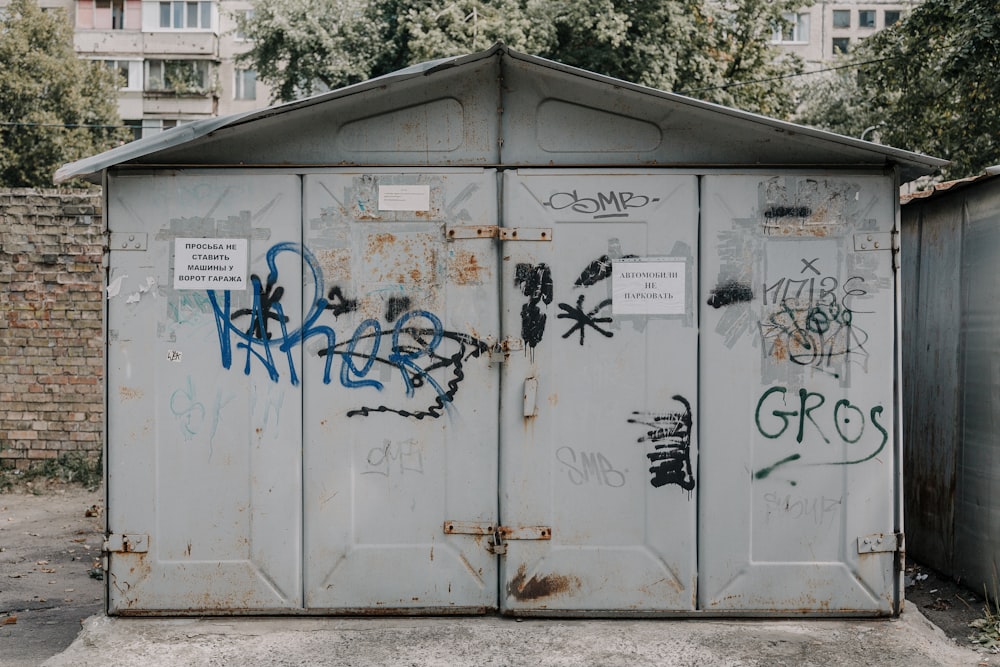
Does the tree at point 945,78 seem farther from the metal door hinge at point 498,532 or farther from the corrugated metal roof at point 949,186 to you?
the metal door hinge at point 498,532

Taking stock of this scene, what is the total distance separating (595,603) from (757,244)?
5.92 feet

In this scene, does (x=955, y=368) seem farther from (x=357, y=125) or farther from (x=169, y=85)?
(x=169, y=85)

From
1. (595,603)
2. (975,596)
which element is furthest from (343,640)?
(975,596)

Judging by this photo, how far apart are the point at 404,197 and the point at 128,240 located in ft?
4.16

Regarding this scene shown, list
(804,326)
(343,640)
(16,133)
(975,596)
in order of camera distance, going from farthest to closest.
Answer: (16,133), (975,596), (804,326), (343,640)

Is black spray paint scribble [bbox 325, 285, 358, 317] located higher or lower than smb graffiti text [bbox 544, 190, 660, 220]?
lower

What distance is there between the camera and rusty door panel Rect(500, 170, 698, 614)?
4.21 meters

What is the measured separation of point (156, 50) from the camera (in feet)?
113

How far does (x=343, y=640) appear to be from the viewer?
3.97m

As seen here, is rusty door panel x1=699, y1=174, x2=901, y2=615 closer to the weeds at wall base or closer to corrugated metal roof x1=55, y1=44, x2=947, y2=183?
corrugated metal roof x1=55, y1=44, x2=947, y2=183

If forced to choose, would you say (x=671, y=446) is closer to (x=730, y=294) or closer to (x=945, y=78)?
(x=730, y=294)

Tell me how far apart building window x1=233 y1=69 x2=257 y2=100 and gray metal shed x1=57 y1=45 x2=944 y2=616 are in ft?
110

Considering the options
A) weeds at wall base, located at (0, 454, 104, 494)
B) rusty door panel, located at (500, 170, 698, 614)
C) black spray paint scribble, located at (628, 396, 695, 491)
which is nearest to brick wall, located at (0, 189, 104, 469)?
weeds at wall base, located at (0, 454, 104, 494)

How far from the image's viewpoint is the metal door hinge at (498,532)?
4.20 metres
